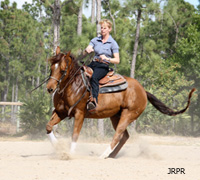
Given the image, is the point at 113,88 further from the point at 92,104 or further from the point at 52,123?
the point at 52,123

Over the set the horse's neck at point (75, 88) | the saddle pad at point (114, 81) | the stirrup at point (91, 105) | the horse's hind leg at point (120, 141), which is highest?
the saddle pad at point (114, 81)

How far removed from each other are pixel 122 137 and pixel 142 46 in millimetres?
12916

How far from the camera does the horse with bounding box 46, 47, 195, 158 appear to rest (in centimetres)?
719

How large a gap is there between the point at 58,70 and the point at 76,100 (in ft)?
2.60

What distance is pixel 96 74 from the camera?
780 cm

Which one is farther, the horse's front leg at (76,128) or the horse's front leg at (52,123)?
the horse's front leg at (52,123)

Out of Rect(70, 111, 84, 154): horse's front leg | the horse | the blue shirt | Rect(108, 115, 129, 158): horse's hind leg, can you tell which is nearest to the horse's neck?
the horse

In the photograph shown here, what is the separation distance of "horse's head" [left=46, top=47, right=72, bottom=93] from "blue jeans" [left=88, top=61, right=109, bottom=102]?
0.68 m

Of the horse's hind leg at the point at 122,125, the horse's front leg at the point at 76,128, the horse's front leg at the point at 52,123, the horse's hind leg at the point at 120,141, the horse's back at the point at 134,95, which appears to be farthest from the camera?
the horse's hind leg at the point at 120,141

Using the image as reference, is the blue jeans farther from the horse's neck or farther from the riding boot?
the horse's neck

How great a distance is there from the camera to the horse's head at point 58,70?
699cm

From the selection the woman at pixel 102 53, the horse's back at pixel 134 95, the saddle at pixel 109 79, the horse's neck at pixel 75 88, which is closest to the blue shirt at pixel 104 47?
the woman at pixel 102 53

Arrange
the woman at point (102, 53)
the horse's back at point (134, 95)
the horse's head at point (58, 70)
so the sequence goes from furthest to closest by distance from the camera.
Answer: the horse's back at point (134, 95) < the woman at point (102, 53) < the horse's head at point (58, 70)

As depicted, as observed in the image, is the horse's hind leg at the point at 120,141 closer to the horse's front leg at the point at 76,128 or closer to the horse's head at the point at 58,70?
the horse's front leg at the point at 76,128
